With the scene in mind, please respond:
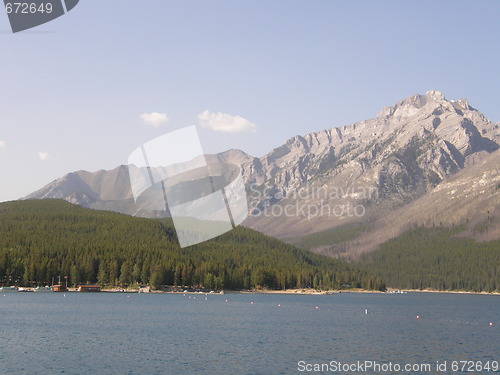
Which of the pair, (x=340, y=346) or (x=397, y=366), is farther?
(x=340, y=346)

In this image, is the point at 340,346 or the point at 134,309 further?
the point at 134,309

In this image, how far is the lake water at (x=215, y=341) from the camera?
240ft

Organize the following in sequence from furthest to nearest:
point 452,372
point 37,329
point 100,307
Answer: point 100,307 → point 37,329 → point 452,372

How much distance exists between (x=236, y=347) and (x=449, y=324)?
77.5 metres

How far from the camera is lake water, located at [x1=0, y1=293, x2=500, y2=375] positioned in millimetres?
73062

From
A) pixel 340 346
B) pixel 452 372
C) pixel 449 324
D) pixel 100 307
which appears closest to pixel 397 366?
pixel 452 372

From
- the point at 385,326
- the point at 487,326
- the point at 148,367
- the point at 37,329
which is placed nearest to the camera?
the point at 148,367

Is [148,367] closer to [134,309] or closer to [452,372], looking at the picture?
[452,372]

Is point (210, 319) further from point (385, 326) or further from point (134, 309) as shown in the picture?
point (385, 326)

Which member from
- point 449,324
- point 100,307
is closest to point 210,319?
point 100,307

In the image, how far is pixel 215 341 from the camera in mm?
95625

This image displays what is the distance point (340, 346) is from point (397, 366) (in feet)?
54.5

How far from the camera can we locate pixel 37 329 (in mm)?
101500

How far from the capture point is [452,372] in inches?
2987
